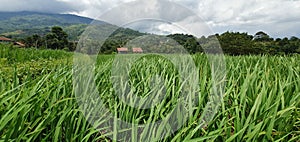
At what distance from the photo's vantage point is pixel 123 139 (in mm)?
1143

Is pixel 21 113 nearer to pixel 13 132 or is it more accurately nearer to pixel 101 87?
pixel 13 132

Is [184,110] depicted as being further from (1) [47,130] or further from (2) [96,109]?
(1) [47,130]

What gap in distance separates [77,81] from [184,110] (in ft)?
2.52

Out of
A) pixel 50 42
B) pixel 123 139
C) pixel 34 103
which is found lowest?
pixel 50 42

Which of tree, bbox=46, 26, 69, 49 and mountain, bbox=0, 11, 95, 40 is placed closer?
mountain, bbox=0, 11, 95, 40

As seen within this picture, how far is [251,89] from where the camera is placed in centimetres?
157

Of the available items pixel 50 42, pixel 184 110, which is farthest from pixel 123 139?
pixel 50 42

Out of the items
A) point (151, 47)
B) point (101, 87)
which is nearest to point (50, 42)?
point (151, 47)

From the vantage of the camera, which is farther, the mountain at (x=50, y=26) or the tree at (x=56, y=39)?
the tree at (x=56, y=39)

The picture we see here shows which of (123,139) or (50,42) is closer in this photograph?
(123,139)

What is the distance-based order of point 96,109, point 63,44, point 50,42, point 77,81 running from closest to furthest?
1. point 96,109
2. point 77,81
3. point 63,44
4. point 50,42

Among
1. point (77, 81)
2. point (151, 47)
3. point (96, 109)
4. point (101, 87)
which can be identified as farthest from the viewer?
point (151, 47)

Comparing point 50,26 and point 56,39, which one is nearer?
point 56,39

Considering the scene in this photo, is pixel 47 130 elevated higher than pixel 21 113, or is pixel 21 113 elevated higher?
Result: pixel 21 113
